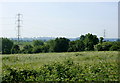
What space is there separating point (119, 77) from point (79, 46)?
36609mm

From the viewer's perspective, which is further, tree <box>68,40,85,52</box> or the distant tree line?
tree <box>68,40,85,52</box>

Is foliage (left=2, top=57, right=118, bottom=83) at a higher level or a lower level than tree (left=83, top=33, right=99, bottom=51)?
lower

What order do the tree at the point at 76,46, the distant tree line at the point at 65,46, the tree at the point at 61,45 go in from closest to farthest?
the distant tree line at the point at 65,46 < the tree at the point at 61,45 < the tree at the point at 76,46

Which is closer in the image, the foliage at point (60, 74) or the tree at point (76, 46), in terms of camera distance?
the foliage at point (60, 74)

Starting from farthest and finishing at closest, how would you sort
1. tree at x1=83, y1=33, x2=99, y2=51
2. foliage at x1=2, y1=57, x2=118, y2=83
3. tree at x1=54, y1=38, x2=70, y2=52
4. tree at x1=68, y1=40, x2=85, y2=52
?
tree at x1=83, y1=33, x2=99, y2=51 < tree at x1=68, y1=40, x2=85, y2=52 < tree at x1=54, y1=38, x2=70, y2=52 < foliage at x1=2, y1=57, x2=118, y2=83

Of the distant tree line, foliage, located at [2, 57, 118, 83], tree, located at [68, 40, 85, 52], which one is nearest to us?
foliage, located at [2, 57, 118, 83]

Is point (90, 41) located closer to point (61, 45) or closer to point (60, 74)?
point (61, 45)

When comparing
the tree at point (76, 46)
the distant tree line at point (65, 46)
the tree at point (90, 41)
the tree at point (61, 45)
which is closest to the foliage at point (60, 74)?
the distant tree line at point (65, 46)

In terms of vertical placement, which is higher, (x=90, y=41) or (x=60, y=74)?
(x=90, y=41)

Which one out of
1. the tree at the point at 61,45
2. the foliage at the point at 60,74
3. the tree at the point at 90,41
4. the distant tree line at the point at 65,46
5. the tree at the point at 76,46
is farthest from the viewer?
the tree at the point at 90,41

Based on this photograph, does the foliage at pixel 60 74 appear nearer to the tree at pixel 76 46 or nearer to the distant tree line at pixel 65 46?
the distant tree line at pixel 65 46

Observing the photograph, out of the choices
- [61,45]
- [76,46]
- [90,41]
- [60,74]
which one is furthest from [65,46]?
[60,74]

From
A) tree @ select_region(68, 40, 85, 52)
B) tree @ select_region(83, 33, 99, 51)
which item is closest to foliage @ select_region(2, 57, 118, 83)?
tree @ select_region(68, 40, 85, 52)

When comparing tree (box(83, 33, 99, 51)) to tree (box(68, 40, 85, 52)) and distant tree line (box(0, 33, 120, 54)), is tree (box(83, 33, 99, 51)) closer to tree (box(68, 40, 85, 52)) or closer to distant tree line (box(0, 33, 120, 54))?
distant tree line (box(0, 33, 120, 54))
